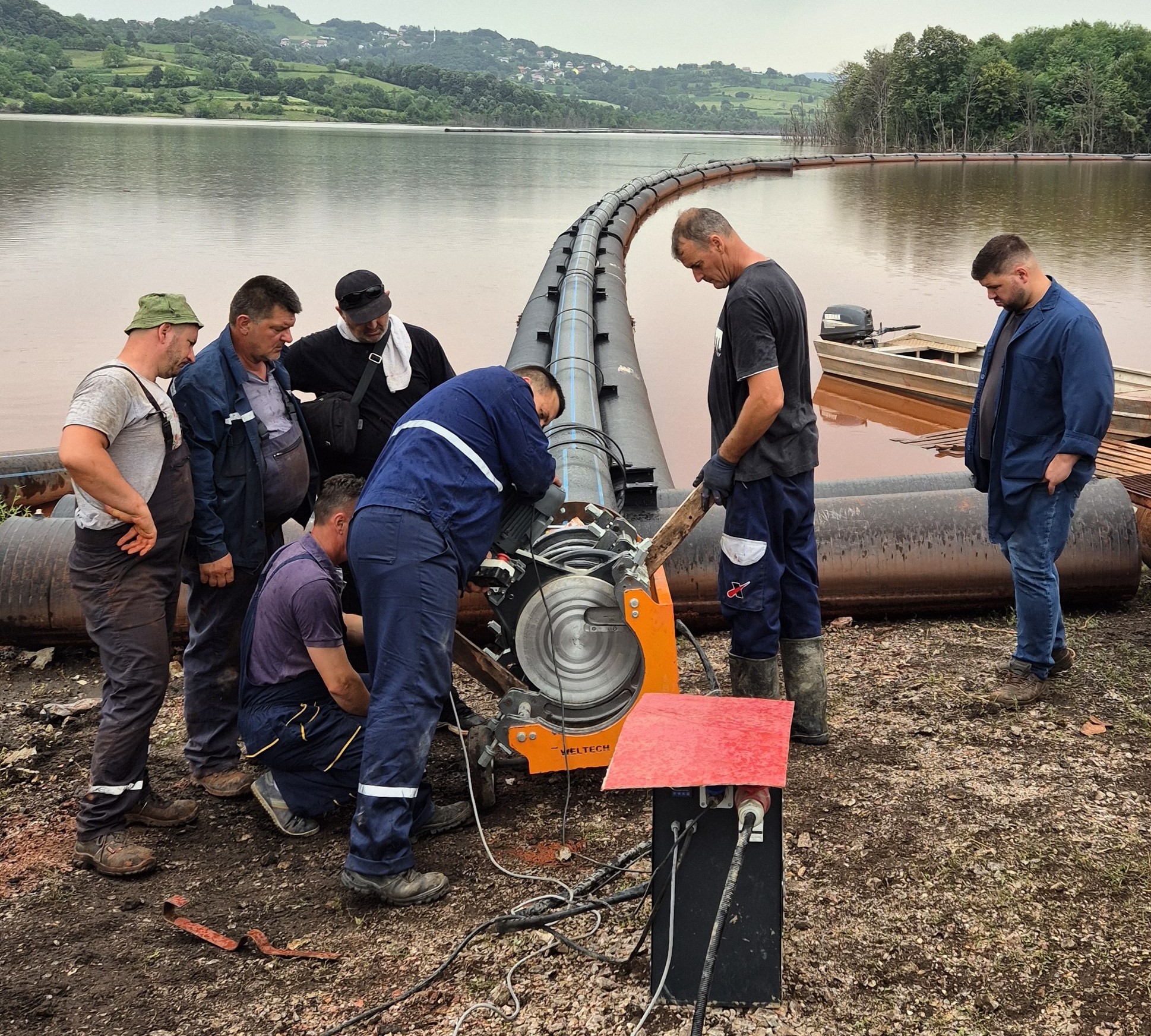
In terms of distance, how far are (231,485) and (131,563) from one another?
1.71 ft

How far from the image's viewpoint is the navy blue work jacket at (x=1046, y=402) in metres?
3.95

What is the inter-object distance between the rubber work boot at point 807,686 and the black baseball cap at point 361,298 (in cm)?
203

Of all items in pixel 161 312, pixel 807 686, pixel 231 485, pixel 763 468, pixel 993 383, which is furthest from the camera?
pixel 993 383

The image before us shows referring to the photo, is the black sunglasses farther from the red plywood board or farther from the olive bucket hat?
the red plywood board

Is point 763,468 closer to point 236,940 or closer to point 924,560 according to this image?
point 924,560

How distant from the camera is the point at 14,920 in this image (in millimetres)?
3207

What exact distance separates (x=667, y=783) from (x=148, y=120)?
348ft

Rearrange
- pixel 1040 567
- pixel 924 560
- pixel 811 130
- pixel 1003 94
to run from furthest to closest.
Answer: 1. pixel 811 130
2. pixel 1003 94
3. pixel 924 560
4. pixel 1040 567

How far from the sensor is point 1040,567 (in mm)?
4172

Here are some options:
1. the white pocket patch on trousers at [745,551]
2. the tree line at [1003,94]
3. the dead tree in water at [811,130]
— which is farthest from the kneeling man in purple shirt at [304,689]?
the dead tree in water at [811,130]

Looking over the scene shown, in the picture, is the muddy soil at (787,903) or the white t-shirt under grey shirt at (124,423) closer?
the muddy soil at (787,903)

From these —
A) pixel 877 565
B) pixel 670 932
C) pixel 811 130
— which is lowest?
pixel 670 932

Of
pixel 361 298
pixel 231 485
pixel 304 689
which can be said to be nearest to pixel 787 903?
pixel 304 689

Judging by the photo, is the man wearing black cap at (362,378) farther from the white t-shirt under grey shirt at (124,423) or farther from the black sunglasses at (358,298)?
the white t-shirt under grey shirt at (124,423)
